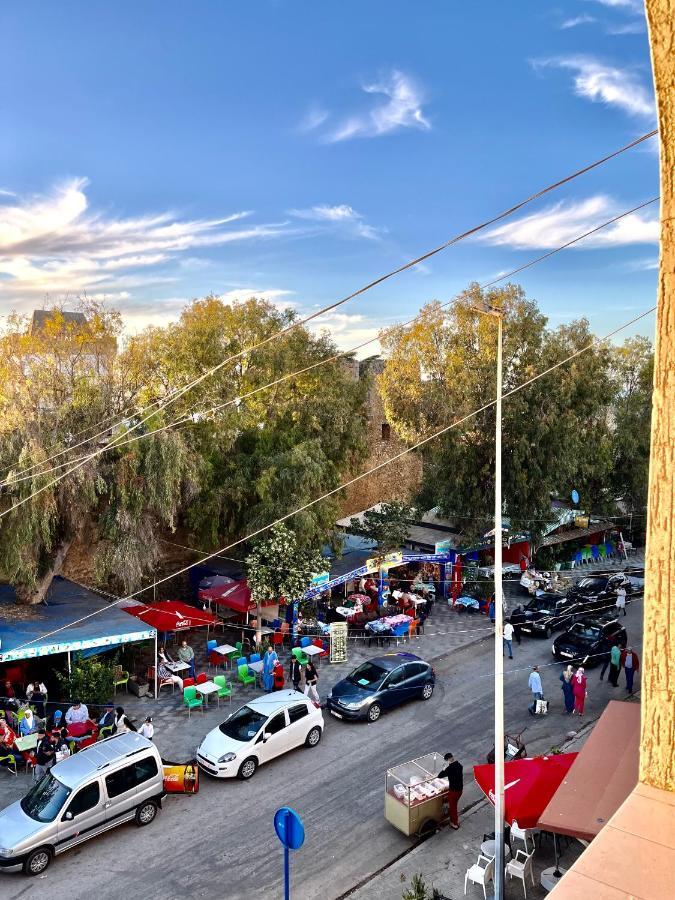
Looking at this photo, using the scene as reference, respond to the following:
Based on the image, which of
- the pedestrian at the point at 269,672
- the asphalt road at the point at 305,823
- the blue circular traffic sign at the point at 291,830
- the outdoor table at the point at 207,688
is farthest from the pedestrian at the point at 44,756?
the blue circular traffic sign at the point at 291,830

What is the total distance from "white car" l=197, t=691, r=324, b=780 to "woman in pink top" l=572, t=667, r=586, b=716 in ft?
19.2

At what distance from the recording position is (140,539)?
16.3 metres

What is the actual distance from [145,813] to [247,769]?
206cm

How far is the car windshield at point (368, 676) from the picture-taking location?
47.8 ft

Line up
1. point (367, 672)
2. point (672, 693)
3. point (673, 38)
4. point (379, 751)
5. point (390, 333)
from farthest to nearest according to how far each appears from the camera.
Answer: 1. point (390, 333)
2. point (367, 672)
3. point (379, 751)
4. point (672, 693)
5. point (673, 38)

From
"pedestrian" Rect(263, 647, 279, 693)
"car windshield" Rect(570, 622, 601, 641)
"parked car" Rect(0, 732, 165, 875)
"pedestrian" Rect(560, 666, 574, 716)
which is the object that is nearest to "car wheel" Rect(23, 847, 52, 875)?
"parked car" Rect(0, 732, 165, 875)

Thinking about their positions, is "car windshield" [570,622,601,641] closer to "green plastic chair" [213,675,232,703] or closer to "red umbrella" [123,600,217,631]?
"green plastic chair" [213,675,232,703]

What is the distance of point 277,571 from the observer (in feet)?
59.4

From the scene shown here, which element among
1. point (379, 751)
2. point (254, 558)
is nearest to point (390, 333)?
point (254, 558)

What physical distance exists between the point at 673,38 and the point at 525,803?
907 centimetres

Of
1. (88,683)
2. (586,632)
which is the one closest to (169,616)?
(88,683)

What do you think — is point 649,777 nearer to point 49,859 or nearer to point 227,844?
point 227,844

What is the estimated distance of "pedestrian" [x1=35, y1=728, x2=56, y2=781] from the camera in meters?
11.8

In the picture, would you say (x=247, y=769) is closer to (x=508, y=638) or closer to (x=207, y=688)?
(x=207, y=688)
